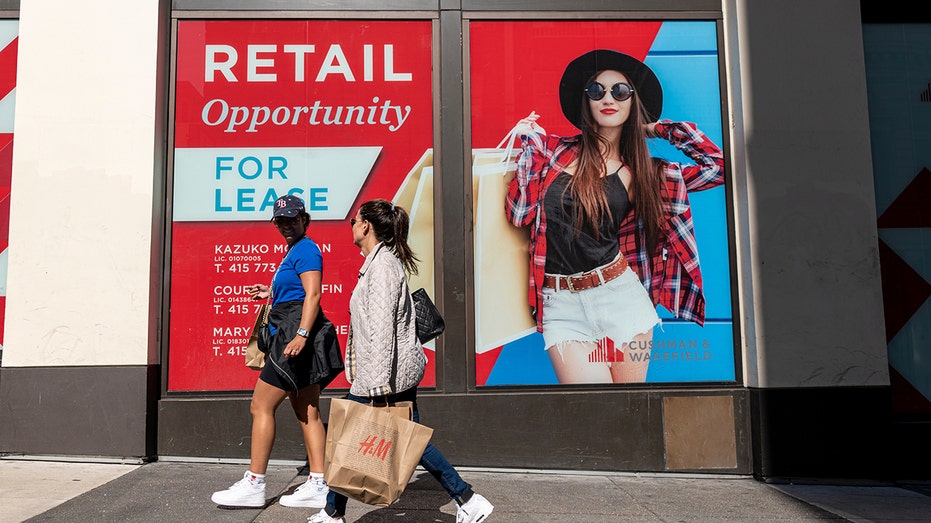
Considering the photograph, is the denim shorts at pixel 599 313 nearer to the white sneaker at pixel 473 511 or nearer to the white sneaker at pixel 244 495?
the white sneaker at pixel 473 511

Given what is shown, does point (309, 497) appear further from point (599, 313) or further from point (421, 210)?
point (599, 313)

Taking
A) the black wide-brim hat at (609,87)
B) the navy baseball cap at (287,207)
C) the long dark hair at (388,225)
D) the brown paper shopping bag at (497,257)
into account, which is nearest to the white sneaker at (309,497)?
the long dark hair at (388,225)

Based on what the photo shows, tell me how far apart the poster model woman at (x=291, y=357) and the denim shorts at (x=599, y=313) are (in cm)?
226

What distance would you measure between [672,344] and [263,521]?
11.9 feet

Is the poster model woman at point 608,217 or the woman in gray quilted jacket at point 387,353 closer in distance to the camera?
the woman in gray quilted jacket at point 387,353

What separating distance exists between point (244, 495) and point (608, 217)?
368cm

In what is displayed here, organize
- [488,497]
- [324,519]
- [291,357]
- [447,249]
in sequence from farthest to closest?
[447,249], [488,497], [291,357], [324,519]

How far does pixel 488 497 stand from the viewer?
5371mm

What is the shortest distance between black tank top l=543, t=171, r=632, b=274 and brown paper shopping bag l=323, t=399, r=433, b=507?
2.84 metres

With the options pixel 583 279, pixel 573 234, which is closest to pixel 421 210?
pixel 573 234

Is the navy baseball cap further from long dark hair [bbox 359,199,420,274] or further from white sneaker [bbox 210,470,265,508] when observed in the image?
white sneaker [bbox 210,470,265,508]

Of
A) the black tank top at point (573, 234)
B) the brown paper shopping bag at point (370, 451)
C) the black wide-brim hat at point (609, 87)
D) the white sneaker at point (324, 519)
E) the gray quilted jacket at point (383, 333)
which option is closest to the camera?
the brown paper shopping bag at point (370, 451)

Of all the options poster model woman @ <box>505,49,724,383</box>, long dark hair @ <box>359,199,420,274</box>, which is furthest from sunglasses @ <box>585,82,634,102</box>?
long dark hair @ <box>359,199,420,274</box>

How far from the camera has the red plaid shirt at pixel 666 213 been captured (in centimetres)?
649
